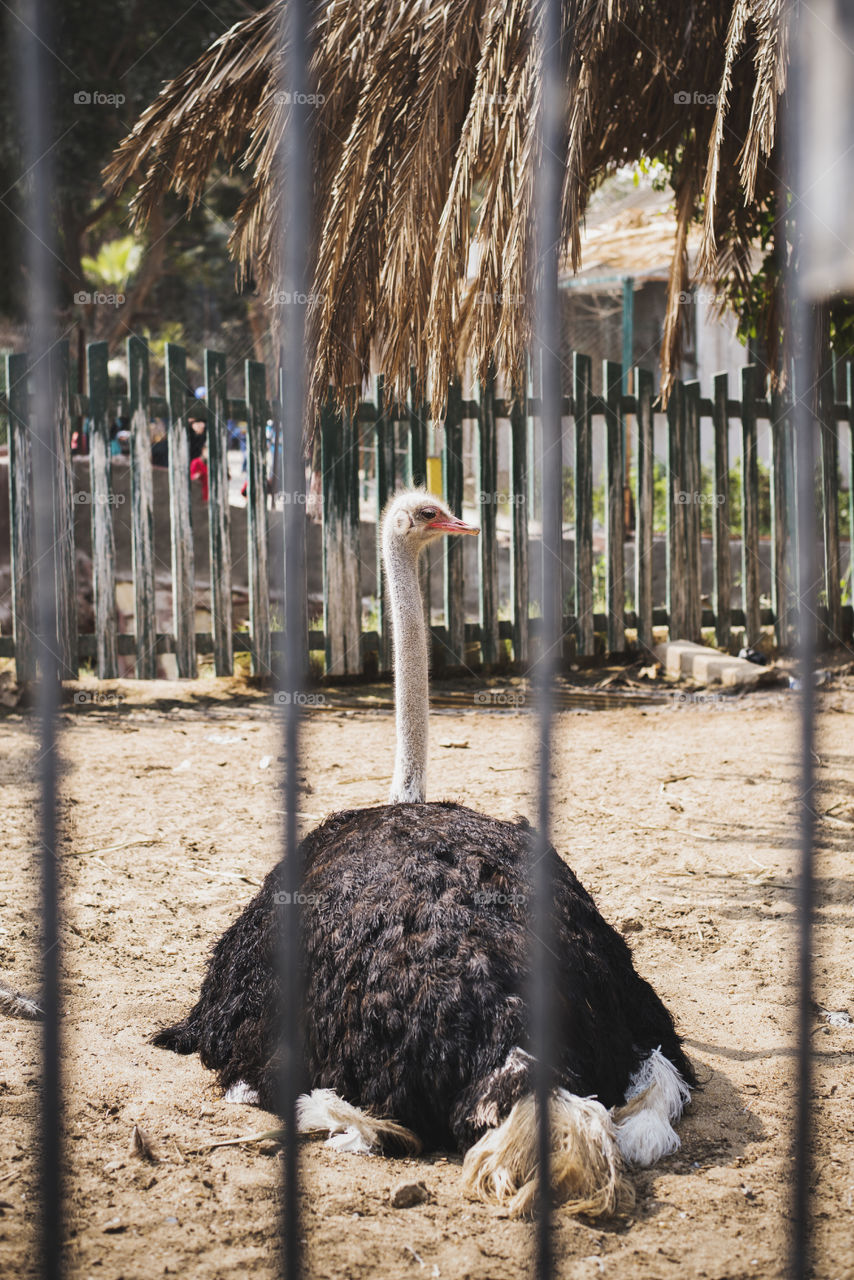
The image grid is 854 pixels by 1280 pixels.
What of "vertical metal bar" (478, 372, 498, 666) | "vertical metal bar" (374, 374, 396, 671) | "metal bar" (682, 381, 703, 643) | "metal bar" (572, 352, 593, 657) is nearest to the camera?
"vertical metal bar" (374, 374, 396, 671)

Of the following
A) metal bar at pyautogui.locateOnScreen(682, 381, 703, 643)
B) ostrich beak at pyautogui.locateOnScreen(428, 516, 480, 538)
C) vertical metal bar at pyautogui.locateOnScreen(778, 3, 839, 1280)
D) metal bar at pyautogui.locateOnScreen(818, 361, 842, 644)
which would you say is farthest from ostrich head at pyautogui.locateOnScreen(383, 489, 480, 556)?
metal bar at pyautogui.locateOnScreen(818, 361, 842, 644)

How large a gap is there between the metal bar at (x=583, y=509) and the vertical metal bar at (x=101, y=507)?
3.23 meters

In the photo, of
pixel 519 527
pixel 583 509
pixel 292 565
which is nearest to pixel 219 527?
pixel 519 527

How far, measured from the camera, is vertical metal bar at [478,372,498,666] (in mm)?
8391

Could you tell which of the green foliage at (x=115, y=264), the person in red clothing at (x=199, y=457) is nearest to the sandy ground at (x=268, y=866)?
the person in red clothing at (x=199, y=457)

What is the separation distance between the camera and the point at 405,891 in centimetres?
263

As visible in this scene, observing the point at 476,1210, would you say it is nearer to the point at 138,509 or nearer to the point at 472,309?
the point at 472,309

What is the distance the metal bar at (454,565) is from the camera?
8.27m

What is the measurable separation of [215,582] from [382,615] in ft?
3.60

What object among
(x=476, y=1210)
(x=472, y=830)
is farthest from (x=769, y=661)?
(x=476, y=1210)

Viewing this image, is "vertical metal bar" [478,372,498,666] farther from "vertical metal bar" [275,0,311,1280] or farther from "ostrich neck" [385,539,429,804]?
"vertical metal bar" [275,0,311,1280]

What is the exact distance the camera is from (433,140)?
5.02 metres

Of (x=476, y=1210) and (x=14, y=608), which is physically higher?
(x=14, y=608)

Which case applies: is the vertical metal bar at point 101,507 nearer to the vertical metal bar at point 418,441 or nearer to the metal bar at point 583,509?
the vertical metal bar at point 418,441
